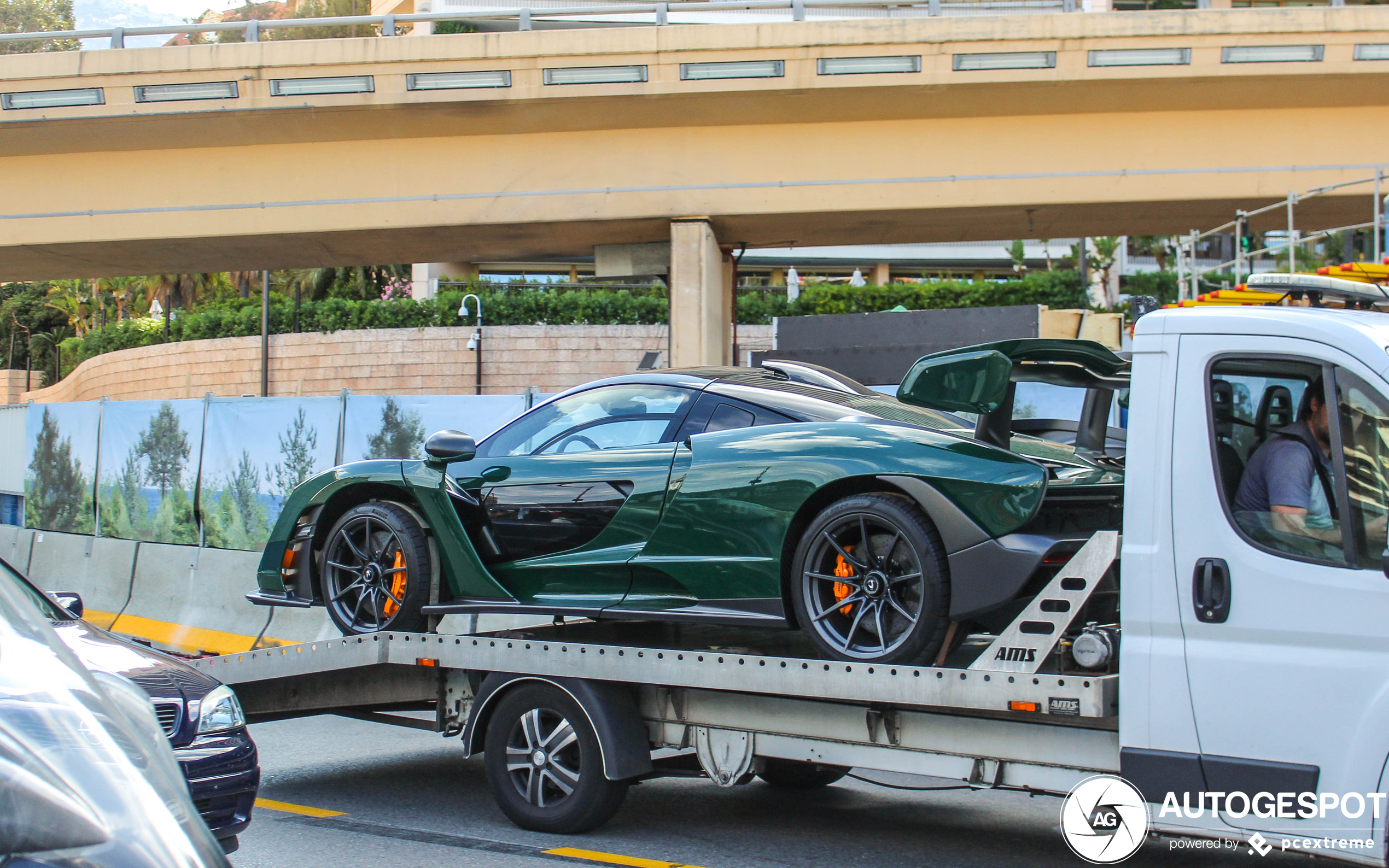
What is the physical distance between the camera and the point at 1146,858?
17.9 feet

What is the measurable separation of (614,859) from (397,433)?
316 inches

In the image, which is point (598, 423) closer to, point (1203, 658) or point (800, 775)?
point (800, 775)

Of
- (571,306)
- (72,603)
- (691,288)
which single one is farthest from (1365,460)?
(571,306)

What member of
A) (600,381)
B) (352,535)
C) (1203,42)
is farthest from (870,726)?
(1203,42)

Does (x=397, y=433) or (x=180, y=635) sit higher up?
(x=397, y=433)

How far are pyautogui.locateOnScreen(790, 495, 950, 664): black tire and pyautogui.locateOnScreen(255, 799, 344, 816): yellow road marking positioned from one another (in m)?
2.89

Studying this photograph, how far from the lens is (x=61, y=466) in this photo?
1570 cm

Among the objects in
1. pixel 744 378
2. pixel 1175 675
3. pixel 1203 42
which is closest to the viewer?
pixel 1175 675

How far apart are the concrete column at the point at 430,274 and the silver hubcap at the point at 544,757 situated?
34.3 m

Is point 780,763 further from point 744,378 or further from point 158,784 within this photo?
point 158,784

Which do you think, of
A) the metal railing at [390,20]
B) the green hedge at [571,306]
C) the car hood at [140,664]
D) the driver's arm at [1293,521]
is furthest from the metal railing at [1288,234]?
the green hedge at [571,306]

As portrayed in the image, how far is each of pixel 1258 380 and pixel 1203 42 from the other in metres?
13.3

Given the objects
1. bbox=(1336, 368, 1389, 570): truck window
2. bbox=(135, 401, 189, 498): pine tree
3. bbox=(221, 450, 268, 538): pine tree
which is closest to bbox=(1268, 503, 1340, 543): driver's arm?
bbox=(1336, 368, 1389, 570): truck window

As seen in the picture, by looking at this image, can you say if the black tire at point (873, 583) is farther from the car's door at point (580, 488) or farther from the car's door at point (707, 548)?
the car's door at point (580, 488)
